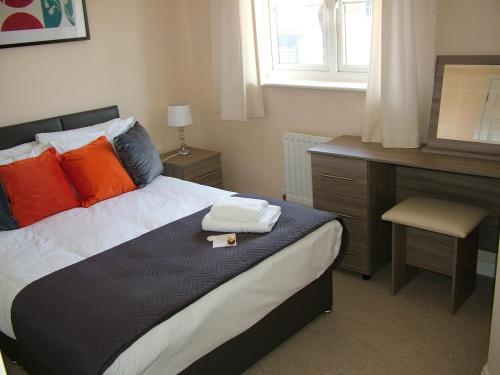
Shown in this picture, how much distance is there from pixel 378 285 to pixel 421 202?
567 mm

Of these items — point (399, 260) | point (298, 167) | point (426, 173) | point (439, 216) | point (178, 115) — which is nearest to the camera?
point (439, 216)

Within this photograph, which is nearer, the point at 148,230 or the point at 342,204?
the point at 148,230

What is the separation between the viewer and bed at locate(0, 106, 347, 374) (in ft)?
6.98

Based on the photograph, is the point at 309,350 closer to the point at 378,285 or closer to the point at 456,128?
the point at 378,285

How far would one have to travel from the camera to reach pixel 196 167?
13.6ft

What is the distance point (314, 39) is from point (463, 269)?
1864mm

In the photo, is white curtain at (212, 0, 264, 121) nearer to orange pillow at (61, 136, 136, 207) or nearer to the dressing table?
the dressing table

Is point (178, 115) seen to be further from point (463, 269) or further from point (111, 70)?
point (463, 269)

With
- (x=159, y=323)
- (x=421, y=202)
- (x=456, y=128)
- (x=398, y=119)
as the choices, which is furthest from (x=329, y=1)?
(x=159, y=323)

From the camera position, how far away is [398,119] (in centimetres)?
313

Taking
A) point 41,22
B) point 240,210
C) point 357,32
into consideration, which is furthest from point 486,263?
point 41,22

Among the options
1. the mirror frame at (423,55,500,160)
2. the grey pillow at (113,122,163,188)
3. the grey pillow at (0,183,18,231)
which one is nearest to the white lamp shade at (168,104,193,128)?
the grey pillow at (113,122,163,188)

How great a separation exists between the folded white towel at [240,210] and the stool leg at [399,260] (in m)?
0.76

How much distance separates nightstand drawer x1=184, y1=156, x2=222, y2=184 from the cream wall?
450 mm
